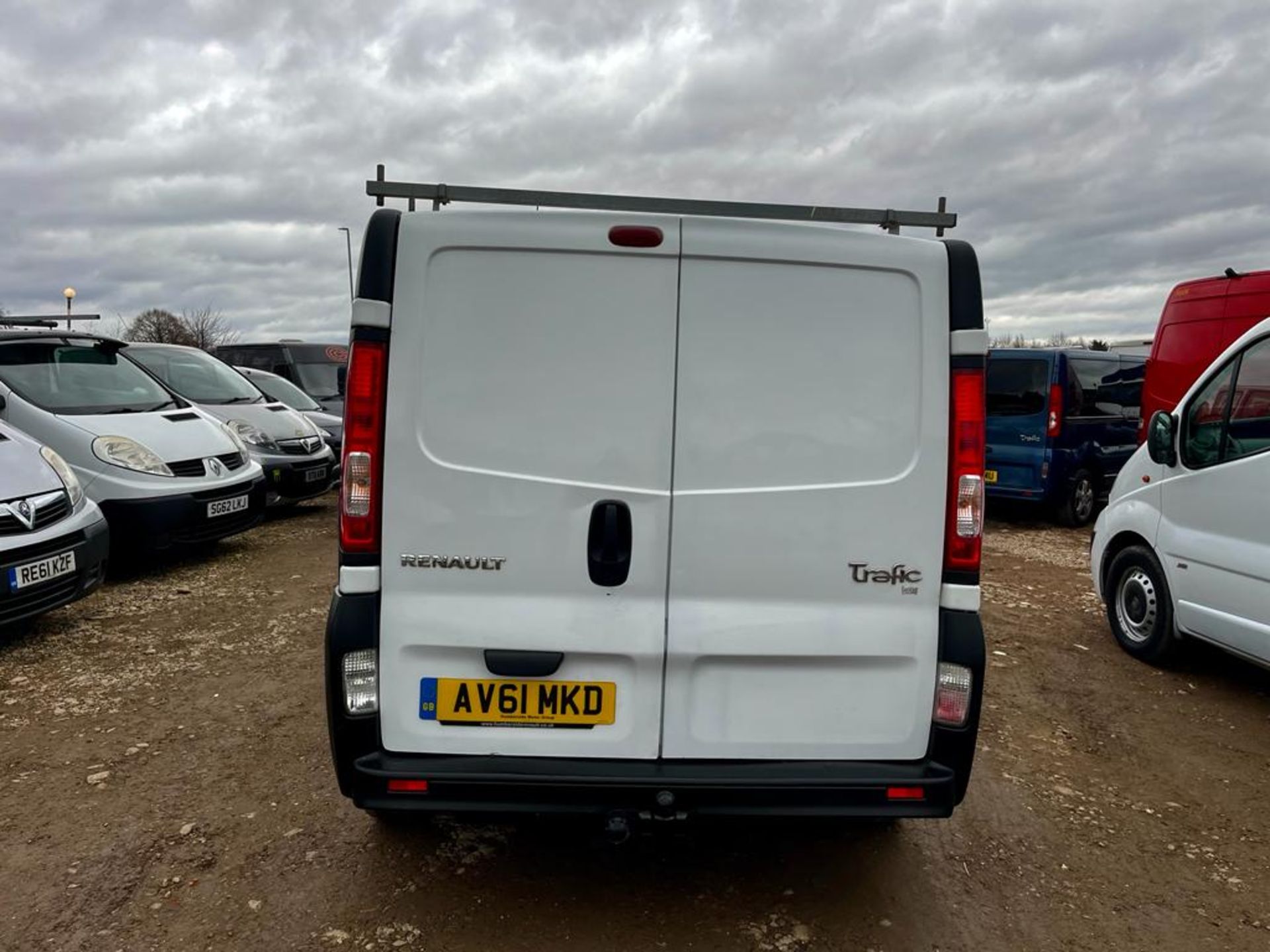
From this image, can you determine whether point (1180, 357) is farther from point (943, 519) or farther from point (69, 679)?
point (69, 679)

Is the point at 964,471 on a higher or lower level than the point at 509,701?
higher

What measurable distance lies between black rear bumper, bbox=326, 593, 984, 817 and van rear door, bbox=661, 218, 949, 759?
0.30ft

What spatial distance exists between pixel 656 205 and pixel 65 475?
452cm

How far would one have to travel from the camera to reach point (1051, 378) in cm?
940

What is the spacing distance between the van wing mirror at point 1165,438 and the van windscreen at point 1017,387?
4.65 m

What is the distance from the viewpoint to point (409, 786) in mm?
2498

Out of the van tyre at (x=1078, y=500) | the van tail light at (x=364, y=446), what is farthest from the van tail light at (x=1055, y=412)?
the van tail light at (x=364, y=446)

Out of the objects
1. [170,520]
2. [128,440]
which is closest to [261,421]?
[128,440]

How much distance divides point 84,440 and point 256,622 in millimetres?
2161

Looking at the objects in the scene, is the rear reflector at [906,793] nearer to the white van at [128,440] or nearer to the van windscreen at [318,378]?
the white van at [128,440]

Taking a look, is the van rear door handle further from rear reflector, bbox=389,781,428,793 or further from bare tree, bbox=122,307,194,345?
bare tree, bbox=122,307,194,345

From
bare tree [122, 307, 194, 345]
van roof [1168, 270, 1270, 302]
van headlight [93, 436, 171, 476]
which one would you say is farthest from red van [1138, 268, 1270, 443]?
bare tree [122, 307, 194, 345]

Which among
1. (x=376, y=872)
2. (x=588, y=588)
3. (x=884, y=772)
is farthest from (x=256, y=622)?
(x=884, y=772)

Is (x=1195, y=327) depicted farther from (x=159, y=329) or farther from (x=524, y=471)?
(x=159, y=329)
